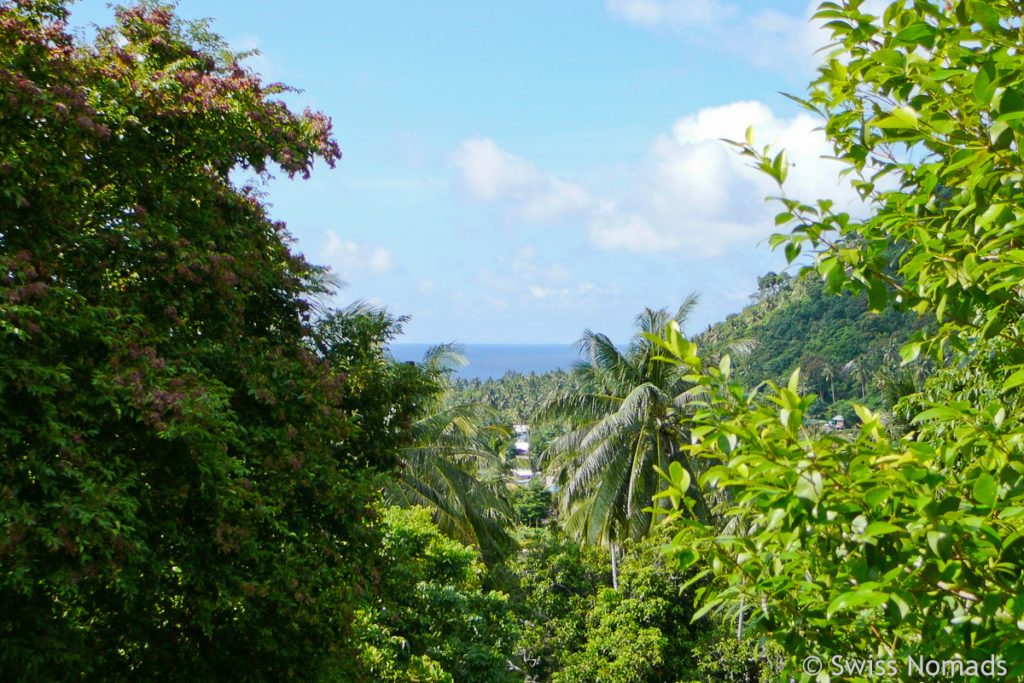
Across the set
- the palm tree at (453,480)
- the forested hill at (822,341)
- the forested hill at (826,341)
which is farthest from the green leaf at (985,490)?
the forested hill at (826,341)

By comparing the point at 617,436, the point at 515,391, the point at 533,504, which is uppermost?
the point at 515,391

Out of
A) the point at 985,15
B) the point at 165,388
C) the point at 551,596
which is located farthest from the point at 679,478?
the point at 551,596

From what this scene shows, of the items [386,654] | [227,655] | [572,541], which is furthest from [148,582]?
[572,541]

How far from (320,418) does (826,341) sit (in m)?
66.1

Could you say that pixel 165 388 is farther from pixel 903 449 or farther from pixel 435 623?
pixel 435 623

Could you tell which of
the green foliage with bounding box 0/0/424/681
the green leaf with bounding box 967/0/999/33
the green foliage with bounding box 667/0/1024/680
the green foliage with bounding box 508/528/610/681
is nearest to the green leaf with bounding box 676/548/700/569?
the green foliage with bounding box 667/0/1024/680

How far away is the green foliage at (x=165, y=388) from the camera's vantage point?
4602 millimetres

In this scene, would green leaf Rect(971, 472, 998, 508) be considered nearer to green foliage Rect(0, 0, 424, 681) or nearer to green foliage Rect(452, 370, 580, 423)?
green foliage Rect(0, 0, 424, 681)

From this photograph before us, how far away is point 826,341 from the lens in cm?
Answer: 6575

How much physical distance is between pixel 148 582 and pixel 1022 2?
5.52 metres

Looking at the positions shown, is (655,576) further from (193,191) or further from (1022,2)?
(1022,2)

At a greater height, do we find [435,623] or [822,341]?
[822,341]

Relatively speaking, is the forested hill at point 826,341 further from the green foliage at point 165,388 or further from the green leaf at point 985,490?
the green leaf at point 985,490

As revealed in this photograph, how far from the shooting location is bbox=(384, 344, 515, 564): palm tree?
1479 cm
